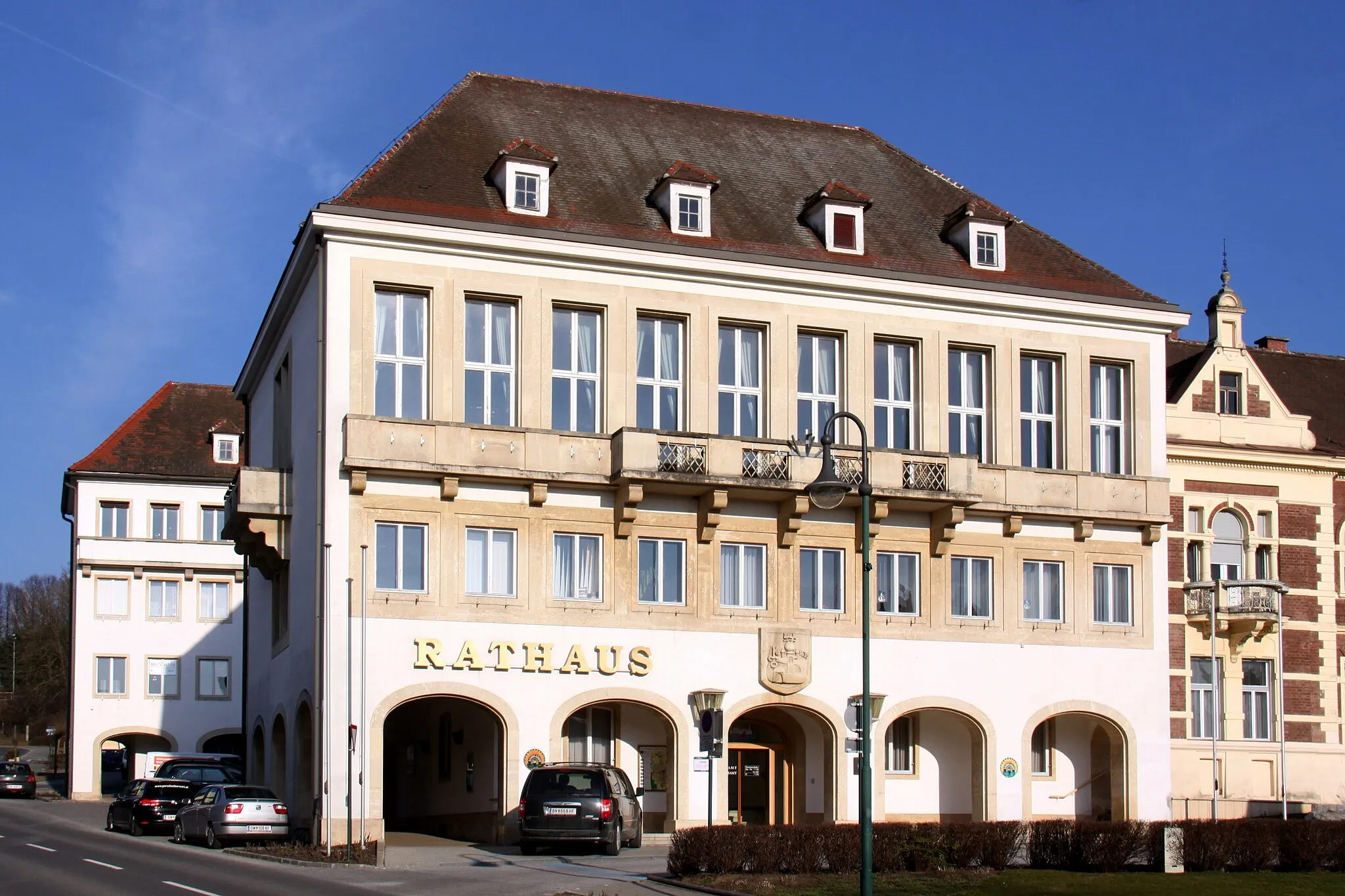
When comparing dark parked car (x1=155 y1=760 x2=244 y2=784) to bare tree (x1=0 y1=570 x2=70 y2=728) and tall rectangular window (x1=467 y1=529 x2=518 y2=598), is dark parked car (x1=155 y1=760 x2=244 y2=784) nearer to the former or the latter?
tall rectangular window (x1=467 y1=529 x2=518 y2=598)

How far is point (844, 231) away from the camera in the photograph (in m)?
39.2

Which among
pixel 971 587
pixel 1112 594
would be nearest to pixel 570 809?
pixel 971 587

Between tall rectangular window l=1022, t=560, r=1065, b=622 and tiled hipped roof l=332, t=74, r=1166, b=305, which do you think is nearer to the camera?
tiled hipped roof l=332, t=74, r=1166, b=305

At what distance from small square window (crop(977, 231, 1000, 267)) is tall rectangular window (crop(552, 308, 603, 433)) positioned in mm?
9837

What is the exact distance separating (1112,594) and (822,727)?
772 cm

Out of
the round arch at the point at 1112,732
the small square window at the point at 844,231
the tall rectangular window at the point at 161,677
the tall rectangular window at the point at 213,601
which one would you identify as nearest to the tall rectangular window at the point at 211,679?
the tall rectangular window at the point at 161,677

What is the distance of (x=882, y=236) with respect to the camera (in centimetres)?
4028

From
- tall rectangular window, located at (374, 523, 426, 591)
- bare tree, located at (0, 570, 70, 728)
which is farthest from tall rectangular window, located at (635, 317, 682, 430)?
bare tree, located at (0, 570, 70, 728)

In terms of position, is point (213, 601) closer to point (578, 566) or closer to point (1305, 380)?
point (578, 566)

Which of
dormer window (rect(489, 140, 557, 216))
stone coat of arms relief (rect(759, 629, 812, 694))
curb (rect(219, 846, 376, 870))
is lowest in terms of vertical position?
curb (rect(219, 846, 376, 870))

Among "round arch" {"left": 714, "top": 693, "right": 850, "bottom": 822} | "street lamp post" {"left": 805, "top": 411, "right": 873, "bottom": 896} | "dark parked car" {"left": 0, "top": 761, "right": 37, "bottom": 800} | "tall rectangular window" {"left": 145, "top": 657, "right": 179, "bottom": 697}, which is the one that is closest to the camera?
"street lamp post" {"left": 805, "top": 411, "right": 873, "bottom": 896}

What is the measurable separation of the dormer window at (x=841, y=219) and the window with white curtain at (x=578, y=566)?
9.16 m

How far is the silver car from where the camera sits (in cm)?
3244

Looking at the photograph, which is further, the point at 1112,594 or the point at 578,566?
the point at 1112,594
